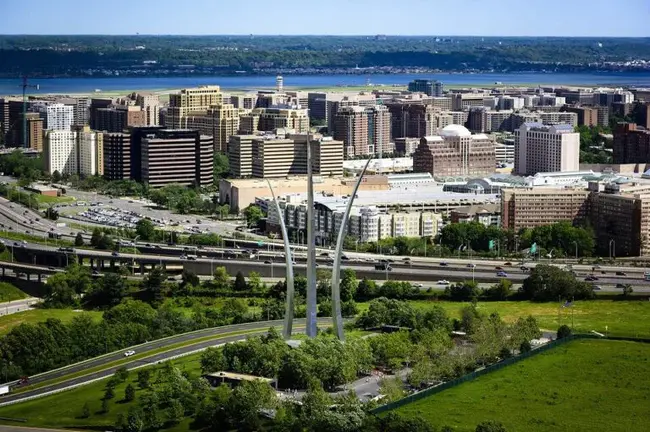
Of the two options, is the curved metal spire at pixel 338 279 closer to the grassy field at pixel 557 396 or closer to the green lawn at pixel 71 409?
the green lawn at pixel 71 409

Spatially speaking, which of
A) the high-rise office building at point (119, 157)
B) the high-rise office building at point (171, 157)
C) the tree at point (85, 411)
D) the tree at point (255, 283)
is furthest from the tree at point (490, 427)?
the high-rise office building at point (119, 157)

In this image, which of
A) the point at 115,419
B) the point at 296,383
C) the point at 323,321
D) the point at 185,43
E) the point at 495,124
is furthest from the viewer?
the point at 185,43

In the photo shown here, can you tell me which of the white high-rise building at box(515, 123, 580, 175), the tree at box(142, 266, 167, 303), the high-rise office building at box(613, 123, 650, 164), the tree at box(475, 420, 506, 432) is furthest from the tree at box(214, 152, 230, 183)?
the tree at box(475, 420, 506, 432)

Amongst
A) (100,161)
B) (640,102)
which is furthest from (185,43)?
(100,161)

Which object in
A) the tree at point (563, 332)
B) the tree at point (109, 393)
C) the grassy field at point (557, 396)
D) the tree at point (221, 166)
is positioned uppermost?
the tree at point (221, 166)

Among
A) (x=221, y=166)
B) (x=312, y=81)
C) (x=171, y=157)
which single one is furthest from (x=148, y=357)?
(x=312, y=81)

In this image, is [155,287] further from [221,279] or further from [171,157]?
[171,157]

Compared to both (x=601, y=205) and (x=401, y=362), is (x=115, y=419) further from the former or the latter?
(x=601, y=205)
